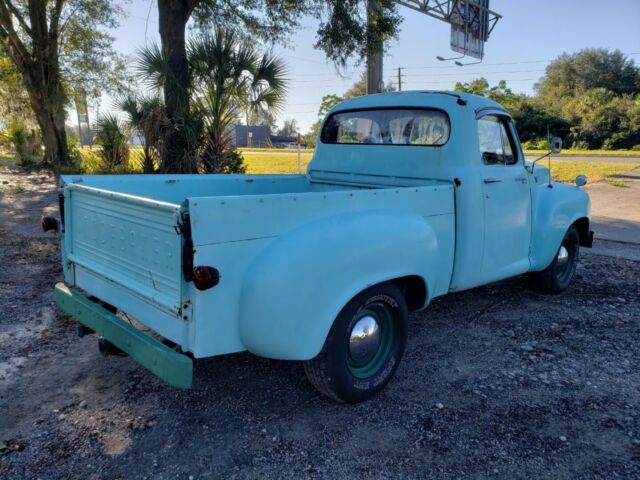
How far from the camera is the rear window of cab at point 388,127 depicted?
4.06 meters

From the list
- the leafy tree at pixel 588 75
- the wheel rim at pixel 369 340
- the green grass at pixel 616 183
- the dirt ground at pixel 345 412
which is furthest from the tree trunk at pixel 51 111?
the leafy tree at pixel 588 75

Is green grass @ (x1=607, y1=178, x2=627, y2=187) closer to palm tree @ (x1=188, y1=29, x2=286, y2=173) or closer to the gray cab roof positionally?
palm tree @ (x1=188, y1=29, x2=286, y2=173)

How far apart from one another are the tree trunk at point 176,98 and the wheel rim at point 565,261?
22.8 feet

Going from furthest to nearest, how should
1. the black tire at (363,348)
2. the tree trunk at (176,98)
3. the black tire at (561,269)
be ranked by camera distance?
the tree trunk at (176,98) → the black tire at (561,269) → the black tire at (363,348)

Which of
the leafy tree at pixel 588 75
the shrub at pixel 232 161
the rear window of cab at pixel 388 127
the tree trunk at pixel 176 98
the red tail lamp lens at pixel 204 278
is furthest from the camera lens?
the leafy tree at pixel 588 75

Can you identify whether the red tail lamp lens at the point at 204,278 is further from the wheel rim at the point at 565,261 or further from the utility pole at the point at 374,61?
the utility pole at the point at 374,61

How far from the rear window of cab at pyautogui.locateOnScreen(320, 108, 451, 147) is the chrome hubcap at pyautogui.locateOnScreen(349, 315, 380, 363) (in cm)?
171

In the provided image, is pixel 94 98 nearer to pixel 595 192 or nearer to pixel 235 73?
pixel 235 73

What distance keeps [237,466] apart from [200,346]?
657 millimetres

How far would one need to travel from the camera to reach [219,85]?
9695 millimetres

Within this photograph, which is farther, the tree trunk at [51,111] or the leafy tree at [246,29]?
the tree trunk at [51,111]

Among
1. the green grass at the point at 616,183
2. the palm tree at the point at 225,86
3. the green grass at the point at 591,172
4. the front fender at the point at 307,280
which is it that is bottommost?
the front fender at the point at 307,280

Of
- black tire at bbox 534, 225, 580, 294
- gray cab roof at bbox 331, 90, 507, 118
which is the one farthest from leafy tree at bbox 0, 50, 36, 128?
black tire at bbox 534, 225, 580, 294

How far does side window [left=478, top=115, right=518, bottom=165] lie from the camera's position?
13.5 feet
